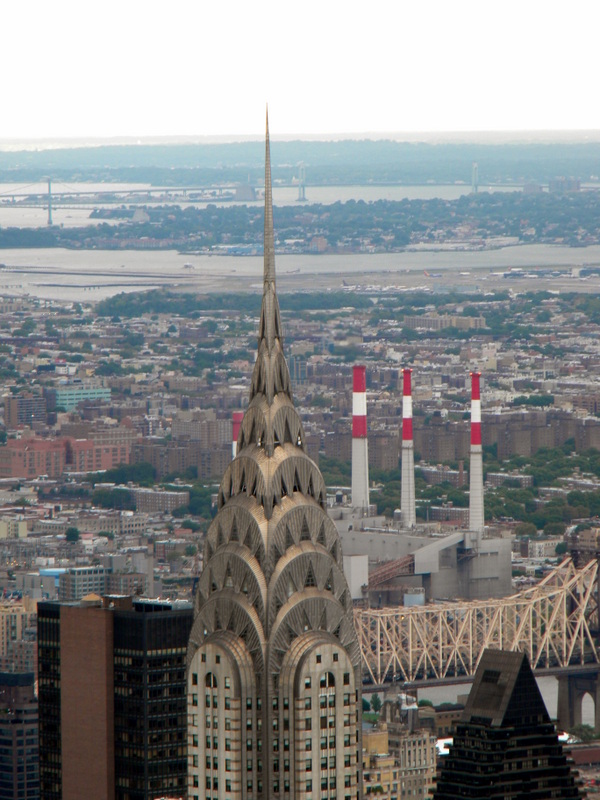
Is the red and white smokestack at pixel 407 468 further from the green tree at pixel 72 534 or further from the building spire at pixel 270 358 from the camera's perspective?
the building spire at pixel 270 358

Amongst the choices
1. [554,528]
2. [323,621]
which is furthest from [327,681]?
[554,528]

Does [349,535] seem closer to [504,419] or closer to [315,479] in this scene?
[504,419]

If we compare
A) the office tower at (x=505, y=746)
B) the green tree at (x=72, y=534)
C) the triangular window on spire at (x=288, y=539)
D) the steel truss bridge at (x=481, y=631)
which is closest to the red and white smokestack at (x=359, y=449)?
the green tree at (x=72, y=534)

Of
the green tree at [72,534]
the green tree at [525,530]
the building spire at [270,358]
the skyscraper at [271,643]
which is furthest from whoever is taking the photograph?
the green tree at [525,530]

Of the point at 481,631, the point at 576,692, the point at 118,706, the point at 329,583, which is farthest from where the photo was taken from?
the point at 481,631

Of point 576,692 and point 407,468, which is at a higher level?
point 407,468

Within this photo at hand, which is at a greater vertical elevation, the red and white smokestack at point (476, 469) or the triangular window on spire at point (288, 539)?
the triangular window on spire at point (288, 539)

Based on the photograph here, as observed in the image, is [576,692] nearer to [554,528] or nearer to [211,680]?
[554,528]
